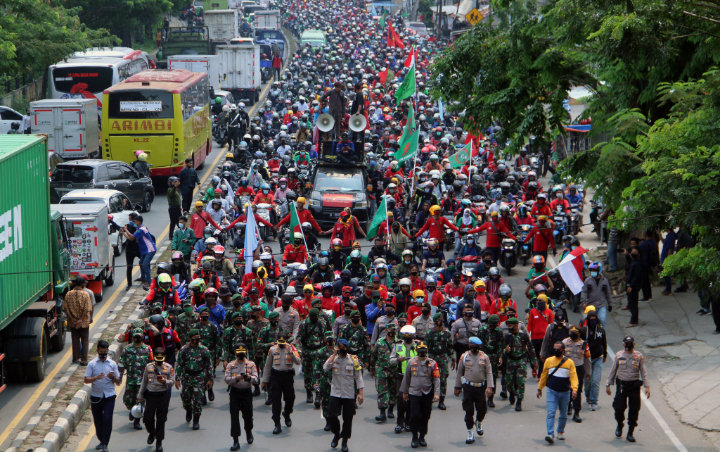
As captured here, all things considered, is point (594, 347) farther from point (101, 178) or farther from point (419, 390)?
point (101, 178)

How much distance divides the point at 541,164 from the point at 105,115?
13.0m

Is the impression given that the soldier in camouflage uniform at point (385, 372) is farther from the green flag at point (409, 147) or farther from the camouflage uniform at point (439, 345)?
the green flag at point (409, 147)

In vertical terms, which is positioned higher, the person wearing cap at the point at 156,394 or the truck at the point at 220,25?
the truck at the point at 220,25

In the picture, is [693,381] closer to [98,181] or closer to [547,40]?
[547,40]

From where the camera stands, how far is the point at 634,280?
20.0 metres

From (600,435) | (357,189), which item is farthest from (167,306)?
(357,189)

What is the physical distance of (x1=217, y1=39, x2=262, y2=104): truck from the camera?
51.6m

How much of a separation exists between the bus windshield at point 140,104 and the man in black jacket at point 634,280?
15530 millimetres

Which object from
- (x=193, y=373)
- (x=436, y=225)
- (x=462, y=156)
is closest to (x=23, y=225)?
(x=193, y=373)

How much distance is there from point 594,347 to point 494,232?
7087 millimetres

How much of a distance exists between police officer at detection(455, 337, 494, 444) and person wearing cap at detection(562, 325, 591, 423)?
1.28 metres

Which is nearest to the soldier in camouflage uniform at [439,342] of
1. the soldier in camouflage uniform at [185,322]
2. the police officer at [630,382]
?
the police officer at [630,382]

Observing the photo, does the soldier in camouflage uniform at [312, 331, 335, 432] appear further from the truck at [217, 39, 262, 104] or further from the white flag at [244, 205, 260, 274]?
the truck at [217, 39, 262, 104]

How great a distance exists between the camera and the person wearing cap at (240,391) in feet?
44.7
